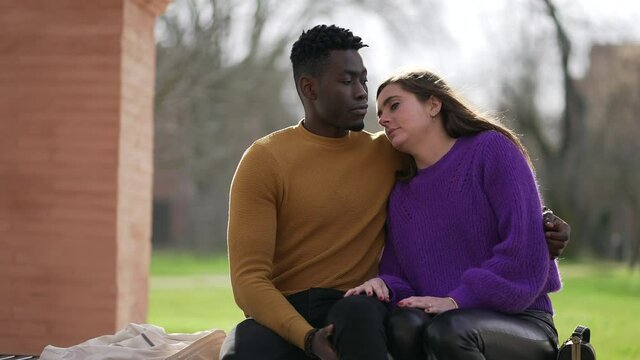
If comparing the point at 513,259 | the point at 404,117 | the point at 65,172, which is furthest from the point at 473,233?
the point at 65,172

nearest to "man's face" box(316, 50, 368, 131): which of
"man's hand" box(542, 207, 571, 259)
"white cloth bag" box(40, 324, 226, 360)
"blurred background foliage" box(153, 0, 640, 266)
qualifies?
"man's hand" box(542, 207, 571, 259)

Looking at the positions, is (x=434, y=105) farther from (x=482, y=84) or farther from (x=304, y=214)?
(x=482, y=84)

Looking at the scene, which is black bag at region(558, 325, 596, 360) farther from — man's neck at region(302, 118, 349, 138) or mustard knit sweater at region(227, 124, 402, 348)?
man's neck at region(302, 118, 349, 138)

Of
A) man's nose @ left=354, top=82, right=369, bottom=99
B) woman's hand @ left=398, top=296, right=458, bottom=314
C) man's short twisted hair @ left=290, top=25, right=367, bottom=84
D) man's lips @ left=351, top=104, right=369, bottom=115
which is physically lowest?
woman's hand @ left=398, top=296, right=458, bottom=314

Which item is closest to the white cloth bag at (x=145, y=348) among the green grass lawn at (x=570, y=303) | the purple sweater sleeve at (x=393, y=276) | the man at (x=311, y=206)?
the man at (x=311, y=206)

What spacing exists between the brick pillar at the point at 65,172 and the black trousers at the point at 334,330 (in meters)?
2.05

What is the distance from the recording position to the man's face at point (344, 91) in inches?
128

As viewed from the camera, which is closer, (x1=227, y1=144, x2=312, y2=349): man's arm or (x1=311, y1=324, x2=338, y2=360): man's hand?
(x1=311, y1=324, x2=338, y2=360): man's hand

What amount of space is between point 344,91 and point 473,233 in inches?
24.5

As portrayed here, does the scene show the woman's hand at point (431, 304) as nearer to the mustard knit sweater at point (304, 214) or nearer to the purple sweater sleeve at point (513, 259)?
the purple sweater sleeve at point (513, 259)

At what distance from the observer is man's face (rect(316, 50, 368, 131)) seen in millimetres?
3242

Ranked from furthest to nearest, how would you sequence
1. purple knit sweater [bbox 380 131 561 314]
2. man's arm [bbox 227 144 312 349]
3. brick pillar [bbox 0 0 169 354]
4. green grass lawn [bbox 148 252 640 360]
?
green grass lawn [bbox 148 252 640 360]
brick pillar [bbox 0 0 169 354]
man's arm [bbox 227 144 312 349]
purple knit sweater [bbox 380 131 561 314]

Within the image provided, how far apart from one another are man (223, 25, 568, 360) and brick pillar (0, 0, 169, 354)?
1.93m

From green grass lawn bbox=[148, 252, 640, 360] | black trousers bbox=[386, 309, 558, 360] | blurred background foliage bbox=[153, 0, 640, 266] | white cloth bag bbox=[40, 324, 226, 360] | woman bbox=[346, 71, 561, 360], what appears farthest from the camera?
blurred background foliage bbox=[153, 0, 640, 266]
